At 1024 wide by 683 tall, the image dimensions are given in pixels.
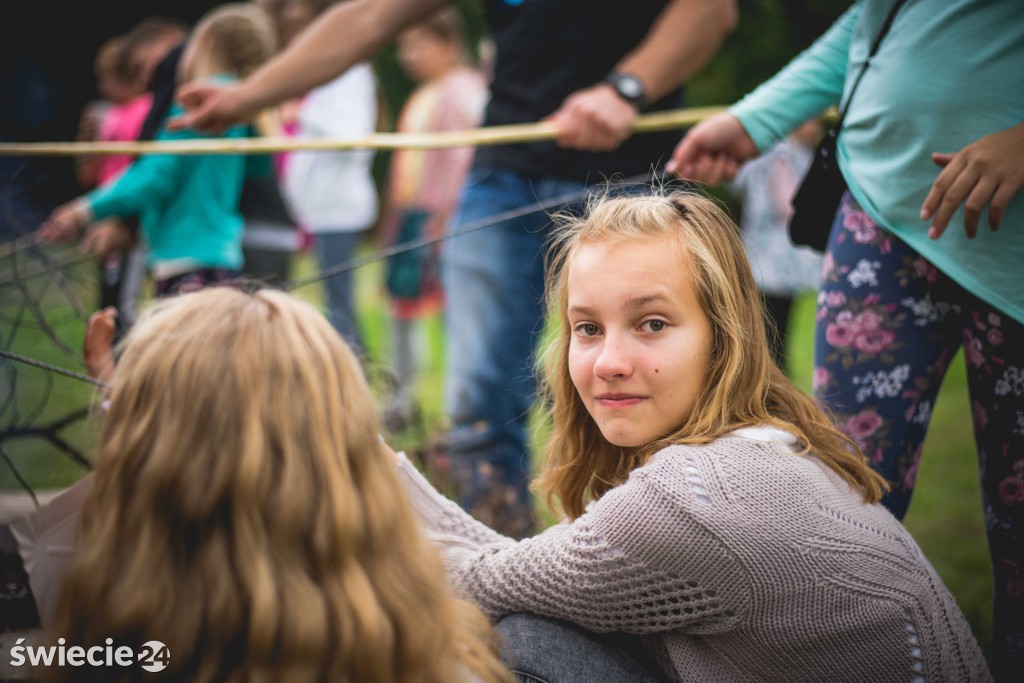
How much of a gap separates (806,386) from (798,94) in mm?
2839

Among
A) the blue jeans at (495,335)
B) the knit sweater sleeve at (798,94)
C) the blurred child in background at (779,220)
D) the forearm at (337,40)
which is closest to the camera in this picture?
the knit sweater sleeve at (798,94)

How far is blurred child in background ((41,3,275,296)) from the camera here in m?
2.98

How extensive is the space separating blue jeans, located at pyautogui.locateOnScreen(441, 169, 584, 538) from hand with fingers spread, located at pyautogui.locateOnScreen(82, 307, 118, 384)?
3.25ft

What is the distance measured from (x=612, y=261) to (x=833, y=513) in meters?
0.46

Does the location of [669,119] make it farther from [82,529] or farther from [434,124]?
[434,124]

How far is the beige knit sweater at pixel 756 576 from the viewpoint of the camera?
3.80 ft

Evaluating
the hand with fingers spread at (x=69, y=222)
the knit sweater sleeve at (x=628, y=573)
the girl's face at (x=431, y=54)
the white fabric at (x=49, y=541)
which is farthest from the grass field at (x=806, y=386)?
the girl's face at (x=431, y=54)

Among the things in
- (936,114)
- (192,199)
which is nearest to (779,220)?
(192,199)

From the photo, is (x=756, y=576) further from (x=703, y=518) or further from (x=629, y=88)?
(x=629, y=88)

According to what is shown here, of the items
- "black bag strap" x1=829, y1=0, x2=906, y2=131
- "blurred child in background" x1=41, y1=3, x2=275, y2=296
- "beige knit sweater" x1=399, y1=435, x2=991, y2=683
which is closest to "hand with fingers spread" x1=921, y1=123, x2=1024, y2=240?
"black bag strap" x1=829, y1=0, x2=906, y2=131

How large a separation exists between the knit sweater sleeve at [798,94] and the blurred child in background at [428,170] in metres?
2.65

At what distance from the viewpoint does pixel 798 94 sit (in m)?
1.76

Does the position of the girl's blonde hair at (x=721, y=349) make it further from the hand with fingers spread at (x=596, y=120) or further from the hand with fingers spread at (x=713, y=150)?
the hand with fingers spread at (x=596, y=120)

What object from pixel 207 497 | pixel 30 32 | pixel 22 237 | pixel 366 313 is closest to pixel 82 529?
pixel 207 497
